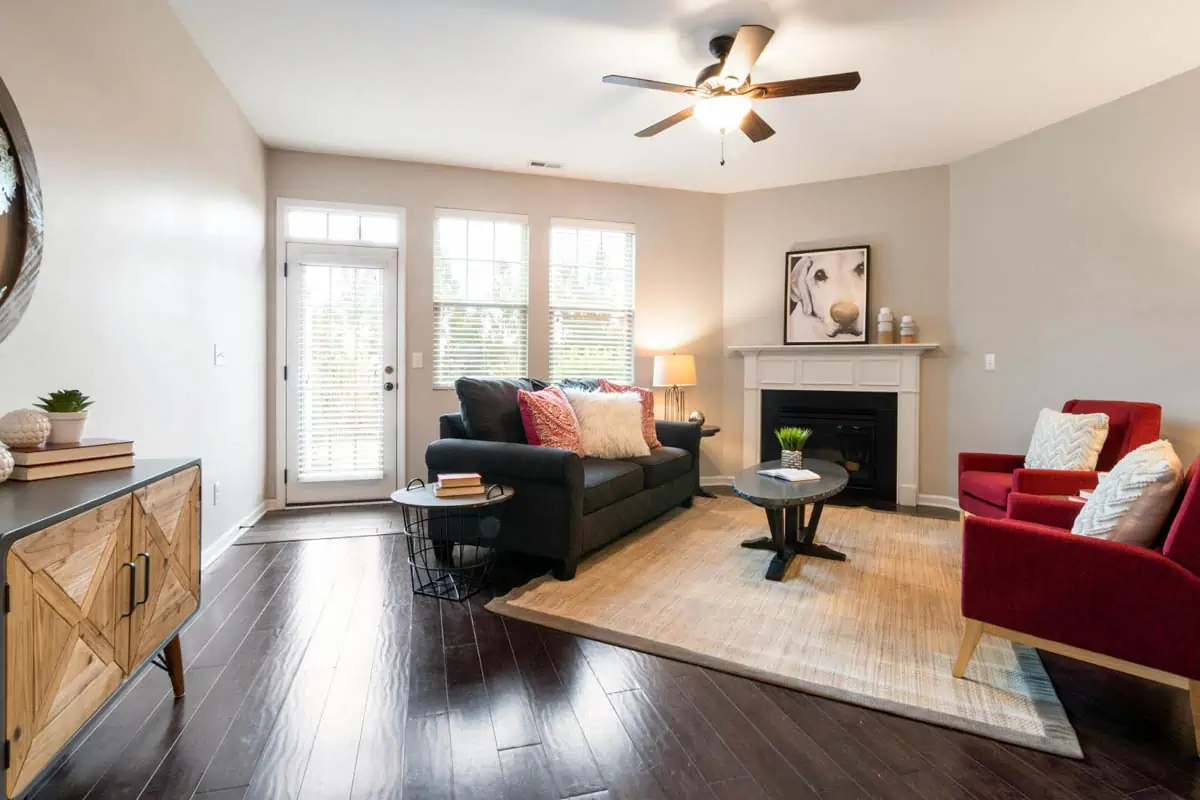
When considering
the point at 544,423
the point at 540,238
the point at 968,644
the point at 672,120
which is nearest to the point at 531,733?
the point at 968,644

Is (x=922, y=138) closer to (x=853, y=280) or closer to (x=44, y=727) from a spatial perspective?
(x=853, y=280)

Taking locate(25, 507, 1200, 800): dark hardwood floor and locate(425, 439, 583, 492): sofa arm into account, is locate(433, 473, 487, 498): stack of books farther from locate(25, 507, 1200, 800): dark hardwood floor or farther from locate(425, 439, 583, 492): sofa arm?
locate(25, 507, 1200, 800): dark hardwood floor

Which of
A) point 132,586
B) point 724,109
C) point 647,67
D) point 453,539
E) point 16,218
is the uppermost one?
point 647,67

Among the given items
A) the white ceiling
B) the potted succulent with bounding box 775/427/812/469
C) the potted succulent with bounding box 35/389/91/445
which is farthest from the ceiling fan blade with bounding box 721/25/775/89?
the potted succulent with bounding box 35/389/91/445

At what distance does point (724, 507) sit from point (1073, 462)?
2.14 m

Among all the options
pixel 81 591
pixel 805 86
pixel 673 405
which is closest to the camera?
pixel 81 591

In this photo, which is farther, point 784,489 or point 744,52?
point 784,489

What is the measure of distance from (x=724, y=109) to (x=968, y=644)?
2.51 m

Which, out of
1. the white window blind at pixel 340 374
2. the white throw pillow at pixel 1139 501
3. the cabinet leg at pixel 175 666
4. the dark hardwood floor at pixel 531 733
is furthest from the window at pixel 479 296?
the white throw pillow at pixel 1139 501

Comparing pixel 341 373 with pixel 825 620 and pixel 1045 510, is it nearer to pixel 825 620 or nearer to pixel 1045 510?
pixel 825 620

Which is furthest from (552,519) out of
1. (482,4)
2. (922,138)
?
(922,138)

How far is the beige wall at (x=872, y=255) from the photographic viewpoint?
462 centimetres

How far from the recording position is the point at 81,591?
1229 millimetres

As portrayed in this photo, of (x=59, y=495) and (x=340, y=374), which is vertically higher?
(x=340, y=374)
